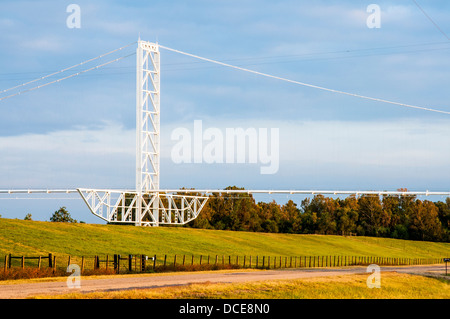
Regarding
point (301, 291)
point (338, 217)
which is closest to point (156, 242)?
point (301, 291)

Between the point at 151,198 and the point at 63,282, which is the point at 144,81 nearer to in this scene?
the point at 151,198

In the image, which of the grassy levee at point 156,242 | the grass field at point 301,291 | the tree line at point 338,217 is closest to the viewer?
the grass field at point 301,291

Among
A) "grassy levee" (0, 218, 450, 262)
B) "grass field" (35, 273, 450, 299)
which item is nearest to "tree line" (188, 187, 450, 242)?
"grassy levee" (0, 218, 450, 262)

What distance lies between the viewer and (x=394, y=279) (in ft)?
130

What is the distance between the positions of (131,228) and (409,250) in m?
58.3

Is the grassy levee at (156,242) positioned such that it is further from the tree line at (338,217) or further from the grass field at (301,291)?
the grass field at (301,291)

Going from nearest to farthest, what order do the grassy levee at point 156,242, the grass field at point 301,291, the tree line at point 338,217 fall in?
→ the grass field at point 301,291 → the grassy levee at point 156,242 → the tree line at point 338,217

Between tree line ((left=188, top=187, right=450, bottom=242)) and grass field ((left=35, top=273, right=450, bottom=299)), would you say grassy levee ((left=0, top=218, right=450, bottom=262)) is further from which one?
grass field ((left=35, top=273, right=450, bottom=299))

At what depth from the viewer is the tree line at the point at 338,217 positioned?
423 ft

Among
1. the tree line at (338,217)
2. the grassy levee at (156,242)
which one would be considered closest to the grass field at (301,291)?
the grassy levee at (156,242)

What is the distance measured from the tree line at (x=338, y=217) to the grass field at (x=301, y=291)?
278 ft

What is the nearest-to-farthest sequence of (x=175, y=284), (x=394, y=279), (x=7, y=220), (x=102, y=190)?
1. (x=175, y=284)
2. (x=394, y=279)
3. (x=7, y=220)
4. (x=102, y=190)

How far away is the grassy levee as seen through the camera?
6444 centimetres
